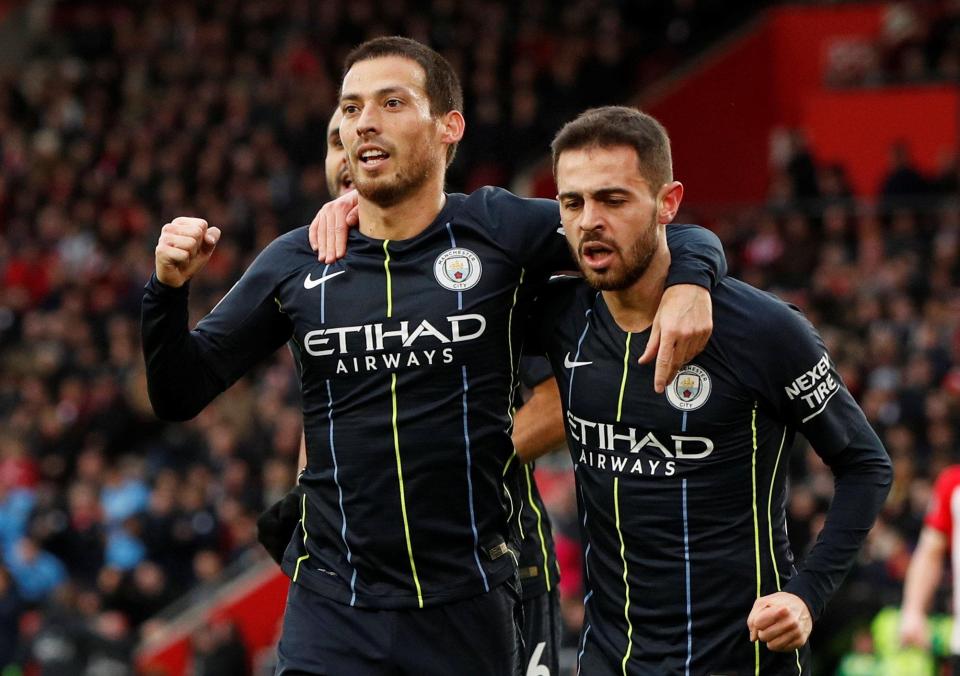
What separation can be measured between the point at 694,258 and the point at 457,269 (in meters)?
0.64

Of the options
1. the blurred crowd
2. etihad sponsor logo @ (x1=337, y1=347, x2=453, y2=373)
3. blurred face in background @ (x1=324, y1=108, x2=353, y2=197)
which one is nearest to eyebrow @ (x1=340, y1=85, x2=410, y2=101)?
etihad sponsor logo @ (x1=337, y1=347, x2=453, y2=373)

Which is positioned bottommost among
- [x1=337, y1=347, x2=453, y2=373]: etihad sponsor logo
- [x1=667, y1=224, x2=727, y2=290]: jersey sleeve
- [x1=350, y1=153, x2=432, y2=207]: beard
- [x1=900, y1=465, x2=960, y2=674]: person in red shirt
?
[x1=900, y1=465, x2=960, y2=674]: person in red shirt

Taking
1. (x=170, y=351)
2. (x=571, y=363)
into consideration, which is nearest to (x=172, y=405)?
(x=170, y=351)

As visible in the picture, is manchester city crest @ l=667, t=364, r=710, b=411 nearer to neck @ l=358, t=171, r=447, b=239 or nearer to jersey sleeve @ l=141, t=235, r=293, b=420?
neck @ l=358, t=171, r=447, b=239

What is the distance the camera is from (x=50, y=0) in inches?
1020

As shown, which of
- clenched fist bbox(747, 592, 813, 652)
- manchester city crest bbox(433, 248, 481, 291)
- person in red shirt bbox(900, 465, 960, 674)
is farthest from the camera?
person in red shirt bbox(900, 465, 960, 674)

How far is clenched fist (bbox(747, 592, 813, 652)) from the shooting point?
13.9 feet

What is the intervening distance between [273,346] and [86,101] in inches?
759

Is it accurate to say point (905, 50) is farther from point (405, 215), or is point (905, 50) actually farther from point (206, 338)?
point (206, 338)

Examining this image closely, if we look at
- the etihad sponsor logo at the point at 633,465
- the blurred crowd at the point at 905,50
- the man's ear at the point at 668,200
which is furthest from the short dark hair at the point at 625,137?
the blurred crowd at the point at 905,50

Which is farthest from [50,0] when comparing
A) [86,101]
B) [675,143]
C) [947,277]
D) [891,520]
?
[891,520]

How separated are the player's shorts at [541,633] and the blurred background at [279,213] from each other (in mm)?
5470

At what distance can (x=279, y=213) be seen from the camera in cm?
1980

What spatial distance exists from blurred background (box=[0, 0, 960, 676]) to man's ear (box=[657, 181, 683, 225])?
6374mm
